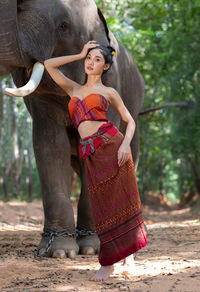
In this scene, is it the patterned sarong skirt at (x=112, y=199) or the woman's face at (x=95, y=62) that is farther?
the woman's face at (x=95, y=62)

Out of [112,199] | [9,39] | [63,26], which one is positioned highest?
[63,26]

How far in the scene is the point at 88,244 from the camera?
5277mm

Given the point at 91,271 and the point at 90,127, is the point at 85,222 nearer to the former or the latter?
the point at 91,271

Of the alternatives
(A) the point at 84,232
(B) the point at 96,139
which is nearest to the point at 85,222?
(A) the point at 84,232

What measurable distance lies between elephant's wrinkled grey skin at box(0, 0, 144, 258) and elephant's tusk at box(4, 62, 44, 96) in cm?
8

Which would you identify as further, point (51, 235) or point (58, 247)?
point (51, 235)

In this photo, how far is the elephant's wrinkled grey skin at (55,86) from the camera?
4.35m

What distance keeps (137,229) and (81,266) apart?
87 cm

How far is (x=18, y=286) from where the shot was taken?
338 cm

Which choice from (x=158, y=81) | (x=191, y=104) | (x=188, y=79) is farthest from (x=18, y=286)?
(x=158, y=81)

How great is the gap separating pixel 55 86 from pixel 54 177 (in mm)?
1018

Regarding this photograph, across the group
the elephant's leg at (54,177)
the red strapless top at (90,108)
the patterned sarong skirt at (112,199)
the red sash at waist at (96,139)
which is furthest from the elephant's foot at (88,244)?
the red strapless top at (90,108)

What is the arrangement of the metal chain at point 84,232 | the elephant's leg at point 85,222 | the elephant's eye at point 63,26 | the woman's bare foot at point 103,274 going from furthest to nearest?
the metal chain at point 84,232 < the elephant's leg at point 85,222 < the elephant's eye at point 63,26 < the woman's bare foot at point 103,274

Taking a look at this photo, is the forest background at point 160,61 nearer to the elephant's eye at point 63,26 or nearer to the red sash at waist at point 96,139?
the elephant's eye at point 63,26
